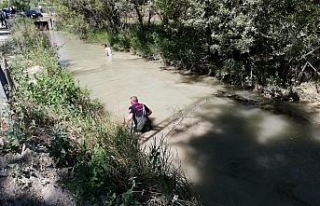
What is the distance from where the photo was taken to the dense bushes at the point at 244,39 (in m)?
12.4

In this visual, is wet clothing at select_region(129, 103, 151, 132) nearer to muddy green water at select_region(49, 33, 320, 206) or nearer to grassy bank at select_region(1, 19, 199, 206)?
muddy green water at select_region(49, 33, 320, 206)

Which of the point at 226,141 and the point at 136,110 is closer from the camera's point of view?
the point at 226,141

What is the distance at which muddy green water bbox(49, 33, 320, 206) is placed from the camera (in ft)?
25.0

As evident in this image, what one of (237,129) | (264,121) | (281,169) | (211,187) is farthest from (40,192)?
(264,121)

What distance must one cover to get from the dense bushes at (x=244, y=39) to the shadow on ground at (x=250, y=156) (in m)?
2.64

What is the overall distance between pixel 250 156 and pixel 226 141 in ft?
3.31

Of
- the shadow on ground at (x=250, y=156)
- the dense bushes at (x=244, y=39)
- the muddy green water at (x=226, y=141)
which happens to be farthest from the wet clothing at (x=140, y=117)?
the dense bushes at (x=244, y=39)

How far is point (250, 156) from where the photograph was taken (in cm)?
912

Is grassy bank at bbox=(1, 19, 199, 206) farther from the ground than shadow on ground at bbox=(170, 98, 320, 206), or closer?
farther from the ground

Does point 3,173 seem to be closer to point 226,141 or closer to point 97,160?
point 97,160

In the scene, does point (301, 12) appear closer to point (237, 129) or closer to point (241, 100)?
point (241, 100)

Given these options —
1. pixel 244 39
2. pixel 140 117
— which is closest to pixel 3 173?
pixel 140 117

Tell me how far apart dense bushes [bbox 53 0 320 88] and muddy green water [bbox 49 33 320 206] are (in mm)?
1352

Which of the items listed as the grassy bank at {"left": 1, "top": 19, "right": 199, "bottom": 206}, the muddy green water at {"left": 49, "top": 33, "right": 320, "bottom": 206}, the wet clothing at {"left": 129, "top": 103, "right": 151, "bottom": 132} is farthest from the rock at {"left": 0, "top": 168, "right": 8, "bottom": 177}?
the wet clothing at {"left": 129, "top": 103, "right": 151, "bottom": 132}
